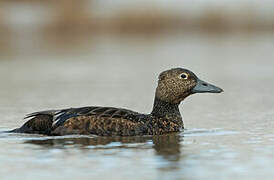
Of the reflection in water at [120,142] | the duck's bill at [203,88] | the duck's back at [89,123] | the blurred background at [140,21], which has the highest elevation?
the blurred background at [140,21]

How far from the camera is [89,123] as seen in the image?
10.8 meters

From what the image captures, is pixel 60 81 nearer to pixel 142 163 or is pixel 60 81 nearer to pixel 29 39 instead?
pixel 142 163

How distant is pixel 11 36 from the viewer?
107 feet

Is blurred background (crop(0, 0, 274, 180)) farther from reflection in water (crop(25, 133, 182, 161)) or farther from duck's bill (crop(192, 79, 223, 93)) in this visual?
duck's bill (crop(192, 79, 223, 93))

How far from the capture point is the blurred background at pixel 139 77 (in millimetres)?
8883

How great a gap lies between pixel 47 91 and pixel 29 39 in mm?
15310

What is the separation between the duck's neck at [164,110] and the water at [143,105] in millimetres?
339

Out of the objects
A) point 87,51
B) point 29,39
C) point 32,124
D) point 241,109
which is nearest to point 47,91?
point 241,109

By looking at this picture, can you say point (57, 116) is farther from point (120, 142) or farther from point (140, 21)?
point (140, 21)

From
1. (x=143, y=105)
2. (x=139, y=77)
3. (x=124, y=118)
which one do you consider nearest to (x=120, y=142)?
(x=124, y=118)

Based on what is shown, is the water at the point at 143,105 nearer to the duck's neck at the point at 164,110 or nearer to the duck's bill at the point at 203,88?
the duck's neck at the point at 164,110

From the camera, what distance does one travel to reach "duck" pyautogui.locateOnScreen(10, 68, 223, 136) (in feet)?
35.4

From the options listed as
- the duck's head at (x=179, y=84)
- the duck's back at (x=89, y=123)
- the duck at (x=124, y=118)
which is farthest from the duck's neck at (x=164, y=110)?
the duck's back at (x=89, y=123)

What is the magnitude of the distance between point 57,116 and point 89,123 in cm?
43
